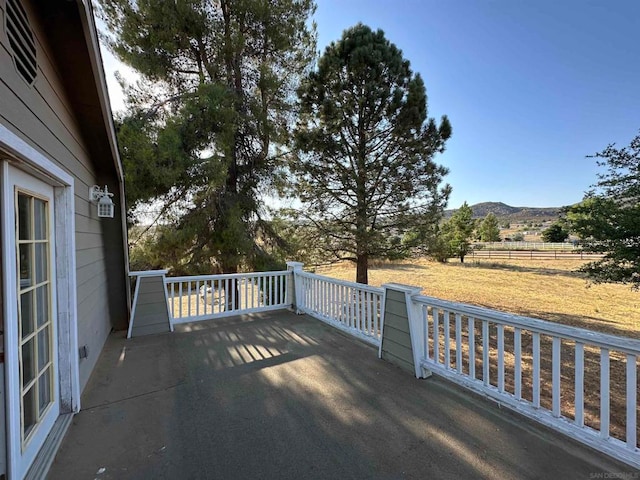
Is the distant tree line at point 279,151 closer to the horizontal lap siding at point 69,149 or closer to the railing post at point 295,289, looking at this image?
the railing post at point 295,289

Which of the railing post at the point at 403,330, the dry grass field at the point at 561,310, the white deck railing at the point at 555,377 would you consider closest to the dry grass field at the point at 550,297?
the dry grass field at the point at 561,310

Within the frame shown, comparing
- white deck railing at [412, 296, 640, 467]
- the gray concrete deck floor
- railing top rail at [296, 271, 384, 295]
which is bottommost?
the gray concrete deck floor

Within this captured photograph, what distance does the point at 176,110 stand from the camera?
598 centimetres

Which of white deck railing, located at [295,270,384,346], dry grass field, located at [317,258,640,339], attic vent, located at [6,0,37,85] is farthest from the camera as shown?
dry grass field, located at [317,258,640,339]

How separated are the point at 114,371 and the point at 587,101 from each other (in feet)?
36.7

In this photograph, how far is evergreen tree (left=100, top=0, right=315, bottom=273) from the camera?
5.42 meters

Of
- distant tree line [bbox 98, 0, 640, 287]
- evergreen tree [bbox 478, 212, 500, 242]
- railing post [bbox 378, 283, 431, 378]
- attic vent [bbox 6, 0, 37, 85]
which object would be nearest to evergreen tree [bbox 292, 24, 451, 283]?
distant tree line [bbox 98, 0, 640, 287]

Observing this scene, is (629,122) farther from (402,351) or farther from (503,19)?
(402,351)

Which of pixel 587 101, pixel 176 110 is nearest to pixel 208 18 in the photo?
pixel 176 110

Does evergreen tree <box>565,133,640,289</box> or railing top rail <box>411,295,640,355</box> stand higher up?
evergreen tree <box>565,133,640,289</box>

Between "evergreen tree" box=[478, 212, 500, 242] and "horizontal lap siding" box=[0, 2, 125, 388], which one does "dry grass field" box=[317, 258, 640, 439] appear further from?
"evergreen tree" box=[478, 212, 500, 242]

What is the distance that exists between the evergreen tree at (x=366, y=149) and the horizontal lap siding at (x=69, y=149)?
4608 mm

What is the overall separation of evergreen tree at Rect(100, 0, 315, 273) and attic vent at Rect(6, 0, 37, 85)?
3657 mm

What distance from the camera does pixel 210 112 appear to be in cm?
566
